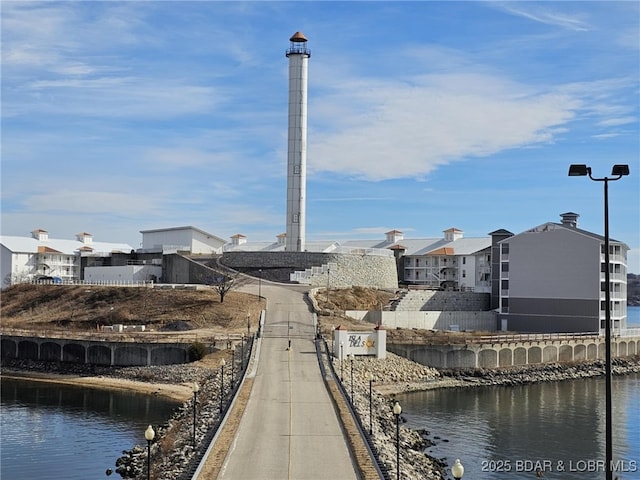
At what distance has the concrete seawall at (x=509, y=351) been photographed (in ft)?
196

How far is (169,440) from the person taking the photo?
33.5m

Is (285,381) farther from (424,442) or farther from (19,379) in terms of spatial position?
(19,379)

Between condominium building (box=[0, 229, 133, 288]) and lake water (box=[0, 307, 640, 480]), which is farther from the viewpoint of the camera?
condominium building (box=[0, 229, 133, 288])

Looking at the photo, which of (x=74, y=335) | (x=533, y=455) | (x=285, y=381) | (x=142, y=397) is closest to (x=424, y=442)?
(x=533, y=455)

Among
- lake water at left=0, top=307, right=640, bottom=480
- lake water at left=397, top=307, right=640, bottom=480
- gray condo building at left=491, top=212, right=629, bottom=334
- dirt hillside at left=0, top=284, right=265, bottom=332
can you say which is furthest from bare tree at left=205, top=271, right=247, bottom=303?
gray condo building at left=491, top=212, right=629, bottom=334

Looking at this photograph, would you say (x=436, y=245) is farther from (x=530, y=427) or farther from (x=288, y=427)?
(x=288, y=427)

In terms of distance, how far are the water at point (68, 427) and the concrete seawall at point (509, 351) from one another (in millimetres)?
21220

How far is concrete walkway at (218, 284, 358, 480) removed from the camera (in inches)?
909

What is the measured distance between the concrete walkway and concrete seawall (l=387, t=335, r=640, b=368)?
12.6 metres

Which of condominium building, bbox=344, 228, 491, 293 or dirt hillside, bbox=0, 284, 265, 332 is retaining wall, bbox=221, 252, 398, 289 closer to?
dirt hillside, bbox=0, 284, 265, 332

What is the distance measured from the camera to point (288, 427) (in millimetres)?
28703

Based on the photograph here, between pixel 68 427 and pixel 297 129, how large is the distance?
153ft

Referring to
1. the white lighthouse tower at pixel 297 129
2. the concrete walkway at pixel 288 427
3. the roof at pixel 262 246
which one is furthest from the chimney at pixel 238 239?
the concrete walkway at pixel 288 427

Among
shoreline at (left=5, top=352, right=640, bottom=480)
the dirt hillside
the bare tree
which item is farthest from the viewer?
the bare tree
